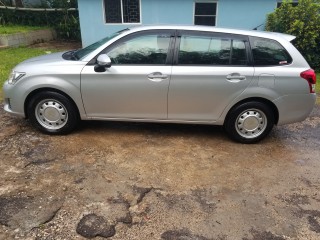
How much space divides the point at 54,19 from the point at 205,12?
747 centimetres

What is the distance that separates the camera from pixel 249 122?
472 cm

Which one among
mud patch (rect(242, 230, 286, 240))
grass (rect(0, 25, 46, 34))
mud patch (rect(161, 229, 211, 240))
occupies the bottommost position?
mud patch (rect(242, 230, 286, 240))

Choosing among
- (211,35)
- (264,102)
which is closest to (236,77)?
(264,102)

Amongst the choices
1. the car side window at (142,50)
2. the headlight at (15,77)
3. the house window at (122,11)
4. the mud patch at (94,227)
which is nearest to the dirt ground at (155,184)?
the mud patch at (94,227)

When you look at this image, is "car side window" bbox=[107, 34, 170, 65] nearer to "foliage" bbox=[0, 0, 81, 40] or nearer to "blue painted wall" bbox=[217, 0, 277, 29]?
"blue painted wall" bbox=[217, 0, 277, 29]

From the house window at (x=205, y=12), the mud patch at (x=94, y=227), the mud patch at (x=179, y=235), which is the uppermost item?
the house window at (x=205, y=12)

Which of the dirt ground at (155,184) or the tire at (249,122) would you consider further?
the tire at (249,122)

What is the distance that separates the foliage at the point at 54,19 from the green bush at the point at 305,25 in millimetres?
9136

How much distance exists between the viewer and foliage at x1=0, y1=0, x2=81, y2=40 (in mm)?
14523

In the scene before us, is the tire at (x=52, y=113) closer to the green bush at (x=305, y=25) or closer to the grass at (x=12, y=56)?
the grass at (x=12, y=56)

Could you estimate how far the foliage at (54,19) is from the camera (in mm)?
14523

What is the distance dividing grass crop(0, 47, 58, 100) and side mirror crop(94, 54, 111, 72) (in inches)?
169

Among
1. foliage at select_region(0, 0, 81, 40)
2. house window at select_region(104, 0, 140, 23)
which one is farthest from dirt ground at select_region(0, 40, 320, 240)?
foliage at select_region(0, 0, 81, 40)

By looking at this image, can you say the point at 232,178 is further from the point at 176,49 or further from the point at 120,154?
the point at 176,49
